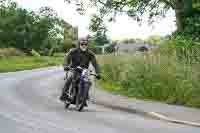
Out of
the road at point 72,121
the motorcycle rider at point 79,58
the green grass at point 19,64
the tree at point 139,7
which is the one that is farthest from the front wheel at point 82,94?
the green grass at point 19,64

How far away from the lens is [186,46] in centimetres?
1911

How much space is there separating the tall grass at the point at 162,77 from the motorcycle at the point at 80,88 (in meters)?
3.13

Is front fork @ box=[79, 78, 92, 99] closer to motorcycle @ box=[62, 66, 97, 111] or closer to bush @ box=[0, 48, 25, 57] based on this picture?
motorcycle @ box=[62, 66, 97, 111]

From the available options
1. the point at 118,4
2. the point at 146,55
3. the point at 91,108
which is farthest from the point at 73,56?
the point at 118,4

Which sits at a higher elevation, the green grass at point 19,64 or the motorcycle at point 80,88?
the motorcycle at point 80,88

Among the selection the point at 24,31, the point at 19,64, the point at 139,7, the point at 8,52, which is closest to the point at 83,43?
the point at 139,7

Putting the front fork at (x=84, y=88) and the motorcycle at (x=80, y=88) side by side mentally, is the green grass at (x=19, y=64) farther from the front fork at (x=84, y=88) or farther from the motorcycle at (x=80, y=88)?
the front fork at (x=84, y=88)

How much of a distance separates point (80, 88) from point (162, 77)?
448 centimetres

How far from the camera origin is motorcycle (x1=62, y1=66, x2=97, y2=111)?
1414cm

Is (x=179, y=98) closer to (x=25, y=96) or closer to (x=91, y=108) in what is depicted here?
(x=91, y=108)

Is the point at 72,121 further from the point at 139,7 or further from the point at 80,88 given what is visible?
the point at 139,7

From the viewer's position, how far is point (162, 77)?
58.6 ft

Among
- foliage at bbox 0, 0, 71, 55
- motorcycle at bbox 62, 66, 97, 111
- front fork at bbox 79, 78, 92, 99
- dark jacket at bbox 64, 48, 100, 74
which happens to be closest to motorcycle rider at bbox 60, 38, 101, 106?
dark jacket at bbox 64, 48, 100, 74

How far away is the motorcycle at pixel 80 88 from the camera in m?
14.1
